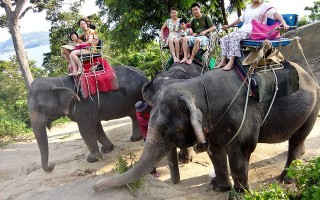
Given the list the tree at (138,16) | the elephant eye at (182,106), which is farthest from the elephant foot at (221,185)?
the tree at (138,16)

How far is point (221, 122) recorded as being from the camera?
362 centimetres

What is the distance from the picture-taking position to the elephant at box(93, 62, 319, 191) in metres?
3.25

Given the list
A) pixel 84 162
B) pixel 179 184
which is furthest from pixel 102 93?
pixel 179 184

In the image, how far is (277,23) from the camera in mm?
4102

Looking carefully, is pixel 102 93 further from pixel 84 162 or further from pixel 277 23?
pixel 277 23

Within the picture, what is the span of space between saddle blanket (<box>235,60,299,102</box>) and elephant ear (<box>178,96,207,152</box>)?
32.5 inches

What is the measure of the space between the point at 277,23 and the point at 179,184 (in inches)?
98.8

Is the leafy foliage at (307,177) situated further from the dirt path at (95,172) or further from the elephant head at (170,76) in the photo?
the elephant head at (170,76)

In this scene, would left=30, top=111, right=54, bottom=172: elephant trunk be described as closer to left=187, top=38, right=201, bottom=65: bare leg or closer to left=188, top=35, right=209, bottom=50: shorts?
left=187, top=38, right=201, bottom=65: bare leg

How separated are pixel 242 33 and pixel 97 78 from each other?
3.01m

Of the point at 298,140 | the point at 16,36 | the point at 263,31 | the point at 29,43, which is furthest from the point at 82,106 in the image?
the point at 29,43

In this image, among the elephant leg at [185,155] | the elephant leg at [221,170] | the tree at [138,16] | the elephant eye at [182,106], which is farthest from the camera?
the tree at [138,16]

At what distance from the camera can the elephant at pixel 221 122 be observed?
128 inches

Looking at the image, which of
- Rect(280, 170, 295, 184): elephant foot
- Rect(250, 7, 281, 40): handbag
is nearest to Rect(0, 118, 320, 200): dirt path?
Rect(280, 170, 295, 184): elephant foot
